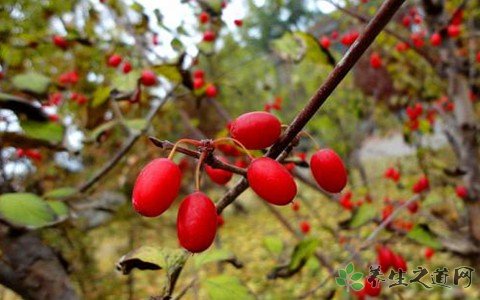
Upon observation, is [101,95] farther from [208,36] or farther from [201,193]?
[201,193]

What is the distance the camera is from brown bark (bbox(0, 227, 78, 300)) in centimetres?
114

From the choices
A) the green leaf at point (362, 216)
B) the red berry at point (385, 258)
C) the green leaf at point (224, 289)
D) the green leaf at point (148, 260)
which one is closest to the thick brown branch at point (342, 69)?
the green leaf at point (148, 260)

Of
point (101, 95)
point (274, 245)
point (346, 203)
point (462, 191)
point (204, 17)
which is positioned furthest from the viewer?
point (346, 203)

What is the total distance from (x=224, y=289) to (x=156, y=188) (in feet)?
1.91

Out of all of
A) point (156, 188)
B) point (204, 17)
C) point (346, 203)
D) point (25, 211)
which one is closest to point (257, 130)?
point (156, 188)

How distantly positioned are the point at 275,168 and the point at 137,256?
0.42 meters

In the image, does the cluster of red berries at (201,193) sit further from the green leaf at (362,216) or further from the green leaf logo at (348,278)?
the green leaf at (362,216)

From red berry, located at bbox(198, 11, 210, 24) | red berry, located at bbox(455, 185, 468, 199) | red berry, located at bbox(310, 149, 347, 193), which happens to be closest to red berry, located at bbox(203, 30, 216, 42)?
red berry, located at bbox(198, 11, 210, 24)

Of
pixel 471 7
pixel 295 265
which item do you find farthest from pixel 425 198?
pixel 471 7

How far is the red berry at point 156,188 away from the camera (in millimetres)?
688

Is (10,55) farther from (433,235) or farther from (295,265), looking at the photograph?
(433,235)

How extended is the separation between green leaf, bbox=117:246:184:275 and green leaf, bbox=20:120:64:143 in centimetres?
68

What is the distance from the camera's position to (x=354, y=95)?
688 centimetres

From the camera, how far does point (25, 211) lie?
45.8 inches
